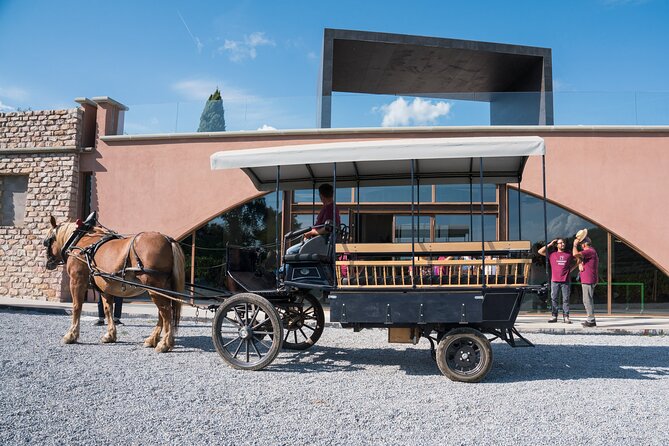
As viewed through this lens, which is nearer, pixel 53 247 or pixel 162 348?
pixel 162 348

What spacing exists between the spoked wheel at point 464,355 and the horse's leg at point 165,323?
11.0ft

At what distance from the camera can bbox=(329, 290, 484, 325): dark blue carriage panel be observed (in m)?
5.00

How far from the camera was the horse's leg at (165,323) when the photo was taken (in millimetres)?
6305

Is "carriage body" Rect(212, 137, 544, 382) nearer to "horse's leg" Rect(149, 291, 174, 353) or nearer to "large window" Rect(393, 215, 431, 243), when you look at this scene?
"horse's leg" Rect(149, 291, 174, 353)

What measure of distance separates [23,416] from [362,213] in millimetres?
8642

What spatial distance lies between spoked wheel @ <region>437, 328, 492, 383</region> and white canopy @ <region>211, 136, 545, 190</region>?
1.81m

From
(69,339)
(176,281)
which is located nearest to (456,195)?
(176,281)

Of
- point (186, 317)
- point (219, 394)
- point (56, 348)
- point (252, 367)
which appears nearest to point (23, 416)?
point (219, 394)

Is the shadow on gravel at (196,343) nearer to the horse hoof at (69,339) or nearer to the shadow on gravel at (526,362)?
the shadow on gravel at (526,362)

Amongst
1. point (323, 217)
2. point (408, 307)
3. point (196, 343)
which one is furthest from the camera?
point (196, 343)

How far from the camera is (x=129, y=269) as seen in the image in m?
6.39

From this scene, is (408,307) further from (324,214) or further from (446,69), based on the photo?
(446,69)

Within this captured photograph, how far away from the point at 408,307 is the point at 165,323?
3.25 meters

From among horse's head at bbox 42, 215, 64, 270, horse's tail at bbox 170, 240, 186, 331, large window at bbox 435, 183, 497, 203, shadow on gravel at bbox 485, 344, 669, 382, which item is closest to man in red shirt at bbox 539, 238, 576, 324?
large window at bbox 435, 183, 497, 203
